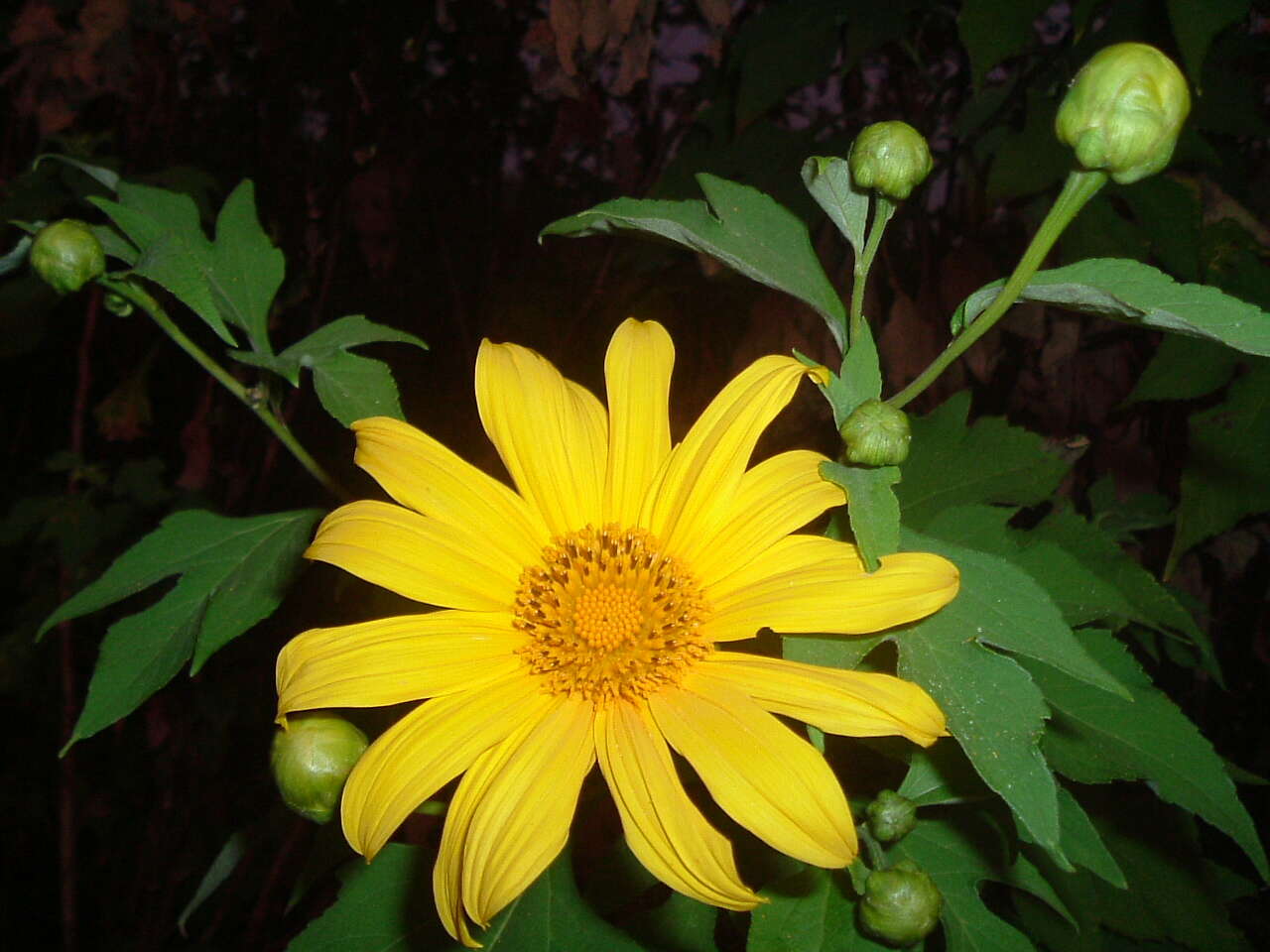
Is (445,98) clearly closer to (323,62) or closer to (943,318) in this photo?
(323,62)

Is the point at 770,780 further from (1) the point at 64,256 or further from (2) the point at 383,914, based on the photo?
(1) the point at 64,256

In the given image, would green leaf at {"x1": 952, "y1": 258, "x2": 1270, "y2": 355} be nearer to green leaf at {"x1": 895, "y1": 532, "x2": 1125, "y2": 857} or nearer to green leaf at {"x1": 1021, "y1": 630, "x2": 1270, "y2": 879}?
green leaf at {"x1": 895, "y1": 532, "x2": 1125, "y2": 857}

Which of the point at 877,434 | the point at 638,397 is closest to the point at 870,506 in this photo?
the point at 877,434

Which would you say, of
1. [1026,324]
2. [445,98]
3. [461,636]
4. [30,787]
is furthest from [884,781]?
[30,787]

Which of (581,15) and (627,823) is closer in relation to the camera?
(627,823)

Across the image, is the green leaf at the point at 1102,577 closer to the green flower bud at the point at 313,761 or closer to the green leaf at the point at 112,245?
the green flower bud at the point at 313,761

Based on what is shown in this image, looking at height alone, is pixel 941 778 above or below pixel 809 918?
above

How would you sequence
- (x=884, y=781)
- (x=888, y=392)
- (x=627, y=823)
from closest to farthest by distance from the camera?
(x=627, y=823) → (x=884, y=781) → (x=888, y=392)
